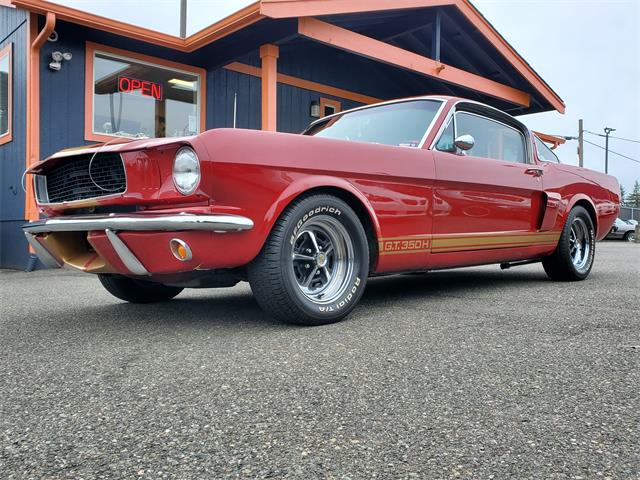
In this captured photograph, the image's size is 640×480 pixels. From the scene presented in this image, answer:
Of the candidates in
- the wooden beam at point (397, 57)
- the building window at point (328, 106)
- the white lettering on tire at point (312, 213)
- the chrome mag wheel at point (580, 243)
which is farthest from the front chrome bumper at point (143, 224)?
the building window at point (328, 106)

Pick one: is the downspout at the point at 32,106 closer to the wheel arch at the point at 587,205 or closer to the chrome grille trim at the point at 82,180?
the chrome grille trim at the point at 82,180

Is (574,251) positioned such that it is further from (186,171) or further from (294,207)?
(186,171)

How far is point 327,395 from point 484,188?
2593 mm

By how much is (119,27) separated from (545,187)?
5.98 m

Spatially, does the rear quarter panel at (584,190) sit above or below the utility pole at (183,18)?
below

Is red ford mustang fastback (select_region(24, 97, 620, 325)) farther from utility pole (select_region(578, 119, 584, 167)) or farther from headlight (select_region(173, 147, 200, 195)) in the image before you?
utility pole (select_region(578, 119, 584, 167))

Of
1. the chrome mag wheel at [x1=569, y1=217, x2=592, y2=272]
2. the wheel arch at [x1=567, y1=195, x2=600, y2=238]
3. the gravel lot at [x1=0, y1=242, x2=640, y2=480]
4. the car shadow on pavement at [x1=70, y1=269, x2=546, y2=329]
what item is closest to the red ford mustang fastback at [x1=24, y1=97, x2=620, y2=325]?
the car shadow on pavement at [x1=70, y1=269, x2=546, y2=329]

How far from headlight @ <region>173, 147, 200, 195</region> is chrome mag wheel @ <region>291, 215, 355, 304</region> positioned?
2.16ft

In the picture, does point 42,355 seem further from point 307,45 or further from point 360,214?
point 307,45

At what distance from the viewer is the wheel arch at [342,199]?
8.95 ft

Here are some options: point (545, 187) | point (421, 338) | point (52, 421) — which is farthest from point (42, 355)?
point (545, 187)

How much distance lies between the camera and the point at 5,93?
8273mm

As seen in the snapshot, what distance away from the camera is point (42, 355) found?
2342mm

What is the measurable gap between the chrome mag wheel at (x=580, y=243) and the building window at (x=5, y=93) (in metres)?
7.86
